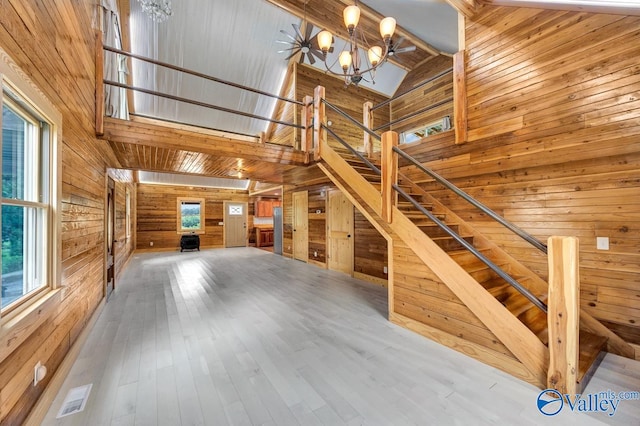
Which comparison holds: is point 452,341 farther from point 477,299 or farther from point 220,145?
point 220,145

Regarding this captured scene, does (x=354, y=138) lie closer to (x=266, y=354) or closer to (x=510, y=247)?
(x=510, y=247)

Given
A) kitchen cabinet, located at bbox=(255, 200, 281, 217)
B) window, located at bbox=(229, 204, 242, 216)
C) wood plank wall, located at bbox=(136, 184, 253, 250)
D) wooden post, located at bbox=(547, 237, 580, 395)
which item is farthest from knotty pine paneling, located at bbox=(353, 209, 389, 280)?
wood plank wall, located at bbox=(136, 184, 253, 250)

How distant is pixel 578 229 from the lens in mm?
2539

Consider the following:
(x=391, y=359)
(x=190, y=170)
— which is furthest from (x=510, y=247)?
(x=190, y=170)

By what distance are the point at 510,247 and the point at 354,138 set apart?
5069mm

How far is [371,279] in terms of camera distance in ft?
15.9

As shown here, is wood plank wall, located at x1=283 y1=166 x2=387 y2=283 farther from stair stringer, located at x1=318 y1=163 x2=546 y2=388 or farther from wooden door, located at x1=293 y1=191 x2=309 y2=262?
stair stringer, located at x1=318 y1=163 x2=546 y2=388

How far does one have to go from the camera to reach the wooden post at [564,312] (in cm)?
170

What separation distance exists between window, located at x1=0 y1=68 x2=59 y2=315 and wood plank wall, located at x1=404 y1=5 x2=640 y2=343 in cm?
414

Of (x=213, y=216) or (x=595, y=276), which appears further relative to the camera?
(x=213, y=216)

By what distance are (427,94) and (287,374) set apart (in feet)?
22.2

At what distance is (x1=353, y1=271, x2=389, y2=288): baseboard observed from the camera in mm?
4604

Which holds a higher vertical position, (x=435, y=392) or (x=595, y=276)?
(x=595, y=276)

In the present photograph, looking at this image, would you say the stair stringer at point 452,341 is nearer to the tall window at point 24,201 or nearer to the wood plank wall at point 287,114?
the tall window at point 24,201
